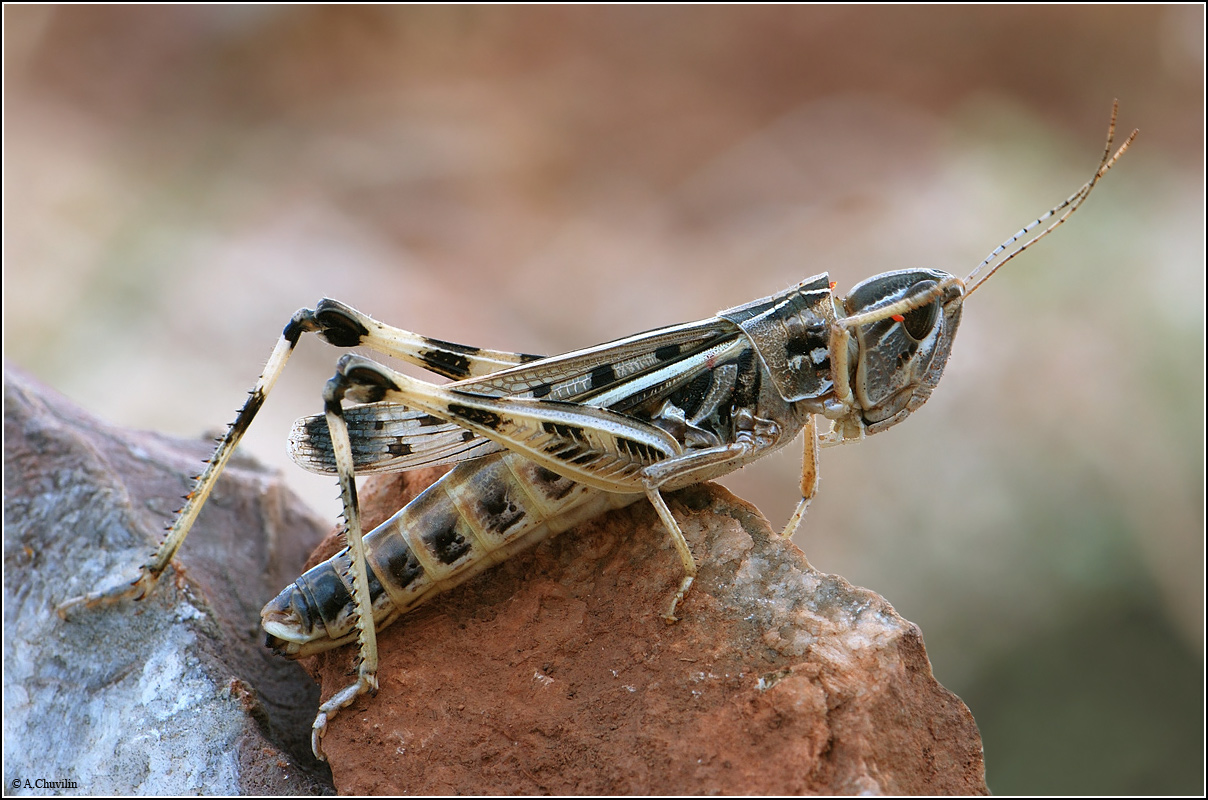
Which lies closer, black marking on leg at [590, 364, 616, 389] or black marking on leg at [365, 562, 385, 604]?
black marking on leg at [365, 562, 385, 604]

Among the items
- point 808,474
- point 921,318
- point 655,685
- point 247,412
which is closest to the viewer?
point 655,685

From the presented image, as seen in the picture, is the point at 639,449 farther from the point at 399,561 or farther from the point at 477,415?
the point at 399,561

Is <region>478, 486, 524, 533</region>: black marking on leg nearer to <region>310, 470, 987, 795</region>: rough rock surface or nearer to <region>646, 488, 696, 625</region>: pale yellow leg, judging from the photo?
<region>310, 470, 987, 795</region>: rough rock surface

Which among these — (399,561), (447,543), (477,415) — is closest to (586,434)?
(477,415)

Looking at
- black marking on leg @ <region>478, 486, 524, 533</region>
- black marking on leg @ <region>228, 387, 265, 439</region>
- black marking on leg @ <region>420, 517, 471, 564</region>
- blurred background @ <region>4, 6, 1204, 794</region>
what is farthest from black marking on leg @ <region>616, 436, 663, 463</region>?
blurred background @ <region>4, 6, 1204, 794</region>

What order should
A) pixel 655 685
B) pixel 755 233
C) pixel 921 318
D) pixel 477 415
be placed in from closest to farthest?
pixel 655 685, pixel 477 415, pixel 921 318, pixel 755 233

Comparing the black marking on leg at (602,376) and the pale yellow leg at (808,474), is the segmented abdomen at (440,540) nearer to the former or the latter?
the black marking on leg at (602,376)

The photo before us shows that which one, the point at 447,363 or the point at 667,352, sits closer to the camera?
the point at 667,352

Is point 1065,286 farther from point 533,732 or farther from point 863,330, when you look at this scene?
point 533,732

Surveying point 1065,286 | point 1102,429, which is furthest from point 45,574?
point 1065,286
